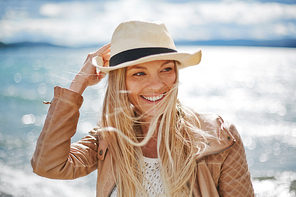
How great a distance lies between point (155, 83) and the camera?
1.70 metres

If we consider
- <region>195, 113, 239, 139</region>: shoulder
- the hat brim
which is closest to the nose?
the hat brim

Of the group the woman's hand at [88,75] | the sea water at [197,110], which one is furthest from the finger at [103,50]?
the sea water at [197,110]

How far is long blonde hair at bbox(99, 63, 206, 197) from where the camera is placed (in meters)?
1.74

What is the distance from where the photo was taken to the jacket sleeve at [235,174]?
5.55 ft

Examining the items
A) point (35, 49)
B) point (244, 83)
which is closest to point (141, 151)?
point (244, 83)

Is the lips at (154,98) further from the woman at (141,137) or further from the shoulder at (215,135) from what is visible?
the shoulder at (215,135)

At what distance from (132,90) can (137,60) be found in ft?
0.95

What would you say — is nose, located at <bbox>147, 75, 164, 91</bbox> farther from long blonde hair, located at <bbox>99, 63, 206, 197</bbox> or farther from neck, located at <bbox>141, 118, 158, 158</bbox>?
neck, located at <bbox>141, 118, 158, 158</bbox>

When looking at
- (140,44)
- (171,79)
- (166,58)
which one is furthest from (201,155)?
(140,44)

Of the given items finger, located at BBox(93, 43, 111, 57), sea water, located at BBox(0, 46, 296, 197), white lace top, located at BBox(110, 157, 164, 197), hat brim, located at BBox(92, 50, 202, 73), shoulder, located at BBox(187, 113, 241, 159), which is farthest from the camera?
sea water, located at BBox(0, 46, 296, 197)

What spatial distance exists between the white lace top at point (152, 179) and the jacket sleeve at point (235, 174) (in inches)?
17.6

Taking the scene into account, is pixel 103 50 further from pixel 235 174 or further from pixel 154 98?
pixel 235 174

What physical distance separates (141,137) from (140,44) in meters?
0.72

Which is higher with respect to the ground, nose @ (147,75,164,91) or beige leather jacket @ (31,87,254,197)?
nose @ (147,75,164,91)
